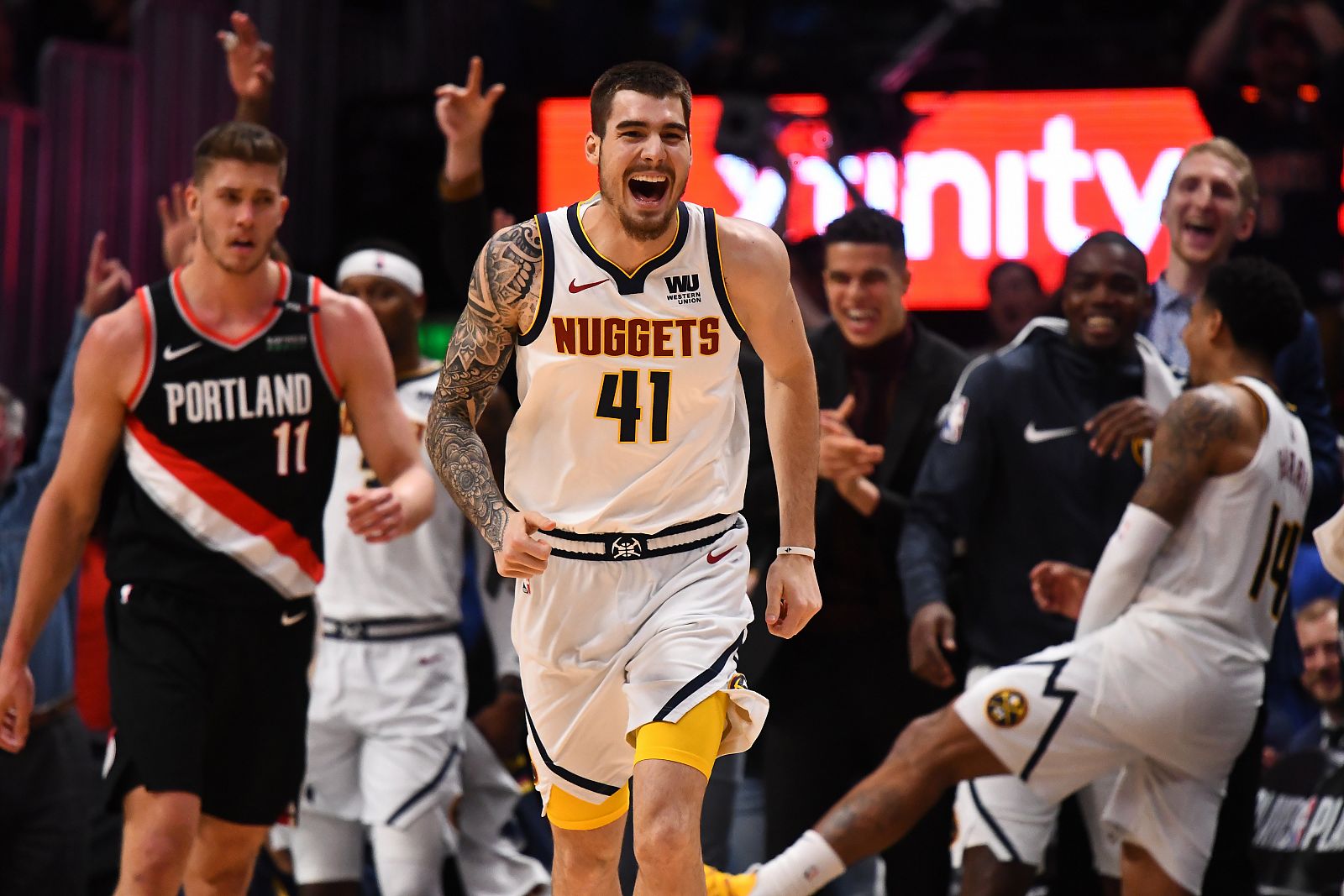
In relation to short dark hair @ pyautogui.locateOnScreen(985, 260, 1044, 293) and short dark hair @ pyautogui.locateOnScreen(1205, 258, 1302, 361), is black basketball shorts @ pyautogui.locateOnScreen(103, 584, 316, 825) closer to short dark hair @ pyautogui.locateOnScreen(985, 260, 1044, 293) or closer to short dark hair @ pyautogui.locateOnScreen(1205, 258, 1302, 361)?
short dark hair @ pyautogui.locateOnScreen(1205, 258, 1302, 361)

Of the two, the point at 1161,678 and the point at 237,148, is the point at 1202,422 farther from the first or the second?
the point at 237,148

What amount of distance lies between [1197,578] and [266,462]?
104 inches

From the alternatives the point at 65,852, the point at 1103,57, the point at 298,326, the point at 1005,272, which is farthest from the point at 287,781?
the point at 1103,57

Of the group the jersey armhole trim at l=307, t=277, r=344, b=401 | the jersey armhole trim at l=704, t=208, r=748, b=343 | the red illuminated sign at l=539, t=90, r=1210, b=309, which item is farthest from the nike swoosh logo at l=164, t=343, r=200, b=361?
the red illuminated sign at l=539, t=90, r=1210, b=309

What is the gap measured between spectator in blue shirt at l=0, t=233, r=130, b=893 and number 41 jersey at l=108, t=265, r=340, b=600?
4.88 feet

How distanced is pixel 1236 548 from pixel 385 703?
295 cm

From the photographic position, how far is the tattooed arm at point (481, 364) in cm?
409

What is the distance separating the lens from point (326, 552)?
21.1 ft

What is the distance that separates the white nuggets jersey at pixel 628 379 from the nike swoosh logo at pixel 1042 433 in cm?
174

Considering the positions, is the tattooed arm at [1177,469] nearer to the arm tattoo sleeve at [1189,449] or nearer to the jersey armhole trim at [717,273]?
the arm tattoo sleeve at [1189,449]

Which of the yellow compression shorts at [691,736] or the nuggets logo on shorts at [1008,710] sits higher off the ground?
the yellow compression shorts at [691,736]

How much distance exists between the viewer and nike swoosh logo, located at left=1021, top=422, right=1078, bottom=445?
568 cm

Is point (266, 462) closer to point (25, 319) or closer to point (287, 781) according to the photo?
point (287, 781)

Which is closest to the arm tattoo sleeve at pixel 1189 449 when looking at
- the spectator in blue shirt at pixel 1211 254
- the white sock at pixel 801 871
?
the spectator in blue shirt at pixel 1211 254
